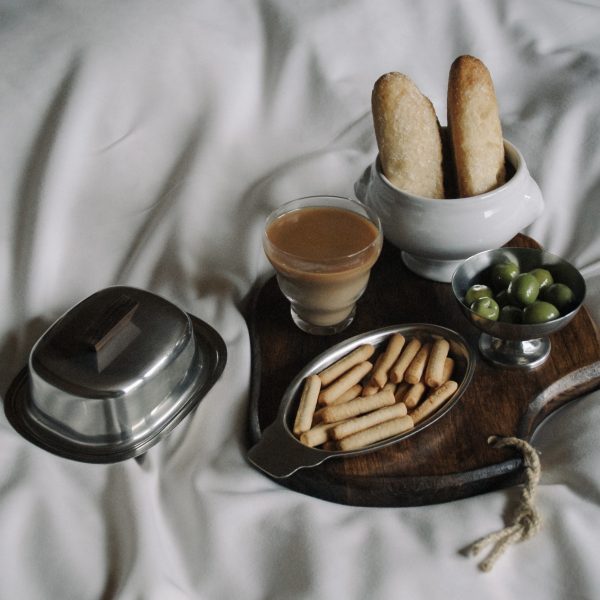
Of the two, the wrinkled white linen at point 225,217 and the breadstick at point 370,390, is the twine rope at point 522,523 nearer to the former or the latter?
the wrinkled white linen at point 225,217

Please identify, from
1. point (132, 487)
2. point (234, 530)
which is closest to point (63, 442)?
point (132, 487)

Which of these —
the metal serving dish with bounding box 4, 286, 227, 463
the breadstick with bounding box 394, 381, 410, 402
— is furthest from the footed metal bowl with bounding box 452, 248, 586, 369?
the metal serving dish with bounding box 4, 286, 227, 463

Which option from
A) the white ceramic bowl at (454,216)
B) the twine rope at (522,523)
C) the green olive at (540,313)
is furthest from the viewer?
the white ceramic bowl at (454,216)

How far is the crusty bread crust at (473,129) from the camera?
0.99m

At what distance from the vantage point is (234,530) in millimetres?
813

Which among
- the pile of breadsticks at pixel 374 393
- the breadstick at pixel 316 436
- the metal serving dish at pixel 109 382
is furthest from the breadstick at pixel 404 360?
the metal serving dish at pixel 109 382

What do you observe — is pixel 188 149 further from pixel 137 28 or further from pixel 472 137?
pixel 472 137

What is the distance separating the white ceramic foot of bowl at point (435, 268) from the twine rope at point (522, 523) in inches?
12.1

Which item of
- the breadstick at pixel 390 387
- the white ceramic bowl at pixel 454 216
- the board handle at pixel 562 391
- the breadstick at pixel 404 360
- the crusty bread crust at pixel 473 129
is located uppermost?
the crusty bread crust at pixel 473 129

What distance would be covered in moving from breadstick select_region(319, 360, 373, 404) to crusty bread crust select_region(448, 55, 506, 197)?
0.26 m

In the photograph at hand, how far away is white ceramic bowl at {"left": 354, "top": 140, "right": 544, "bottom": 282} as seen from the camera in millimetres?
992

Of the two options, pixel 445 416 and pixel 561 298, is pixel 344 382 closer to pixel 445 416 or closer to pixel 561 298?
pixel 445 416

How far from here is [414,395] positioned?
3.01ft

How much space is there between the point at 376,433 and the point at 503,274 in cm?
26
